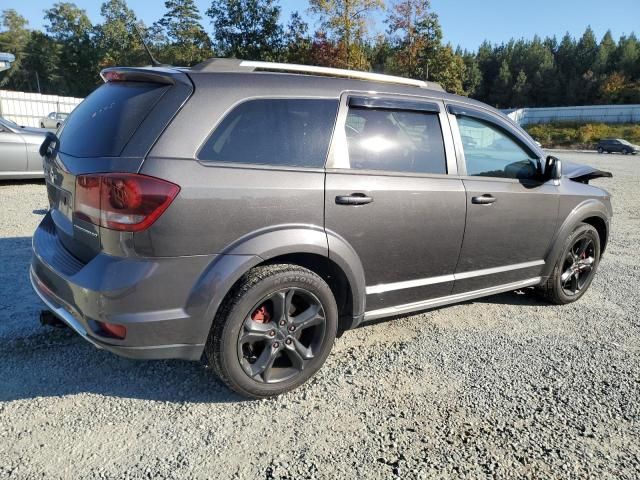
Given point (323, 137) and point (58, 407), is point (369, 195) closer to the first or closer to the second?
point (323, 137)

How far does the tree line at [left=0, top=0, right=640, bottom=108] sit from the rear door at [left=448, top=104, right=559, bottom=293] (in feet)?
62.0

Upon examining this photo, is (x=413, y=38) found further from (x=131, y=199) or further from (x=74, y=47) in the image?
(x=74, y=47)

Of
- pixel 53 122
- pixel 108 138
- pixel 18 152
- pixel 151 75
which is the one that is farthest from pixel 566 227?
pixel 53 122

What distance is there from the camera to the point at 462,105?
363cm

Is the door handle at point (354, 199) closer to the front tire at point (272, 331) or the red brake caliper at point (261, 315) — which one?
the front tire at point (272, 331)

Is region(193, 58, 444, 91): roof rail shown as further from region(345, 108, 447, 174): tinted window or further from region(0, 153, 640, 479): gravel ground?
region(0, 153, 640, 479): gravel ground

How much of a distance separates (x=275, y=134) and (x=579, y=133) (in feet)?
204

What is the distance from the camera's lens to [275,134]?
9.10 feet

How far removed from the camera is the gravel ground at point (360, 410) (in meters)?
2.32

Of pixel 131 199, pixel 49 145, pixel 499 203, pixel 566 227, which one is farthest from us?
pixel 566 227

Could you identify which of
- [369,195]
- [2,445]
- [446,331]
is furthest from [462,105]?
[2,445]

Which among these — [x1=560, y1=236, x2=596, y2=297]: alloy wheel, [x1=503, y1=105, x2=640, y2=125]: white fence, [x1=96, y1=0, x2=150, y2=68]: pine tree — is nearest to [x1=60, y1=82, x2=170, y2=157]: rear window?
[x1=560, y1=236, x2=596, y2=297]: alloy wheel

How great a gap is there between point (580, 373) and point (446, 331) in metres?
0.95

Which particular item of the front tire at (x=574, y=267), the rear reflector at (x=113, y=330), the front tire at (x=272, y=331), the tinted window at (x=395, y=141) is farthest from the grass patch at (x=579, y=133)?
the rear reflector at (x=113, y=330)
